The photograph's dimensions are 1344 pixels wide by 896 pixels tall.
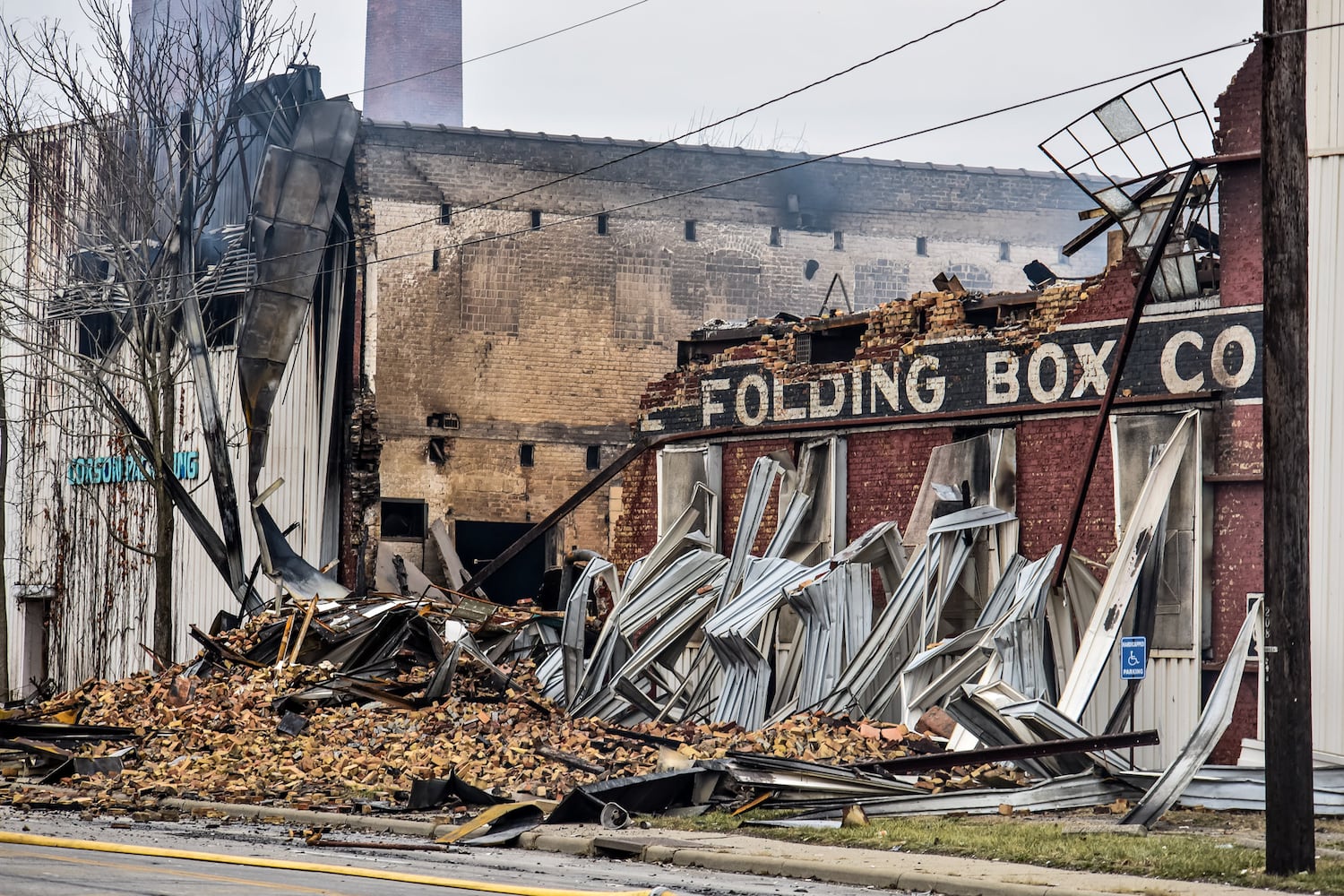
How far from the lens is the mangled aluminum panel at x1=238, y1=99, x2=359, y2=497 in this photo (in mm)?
28672

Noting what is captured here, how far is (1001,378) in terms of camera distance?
20.0 metres

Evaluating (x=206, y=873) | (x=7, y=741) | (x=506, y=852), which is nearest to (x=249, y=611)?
(x=7, y=741)

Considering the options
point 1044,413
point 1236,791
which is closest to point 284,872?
point 1236,791

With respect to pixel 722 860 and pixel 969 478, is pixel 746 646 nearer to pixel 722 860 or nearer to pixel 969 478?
pixel 969 478

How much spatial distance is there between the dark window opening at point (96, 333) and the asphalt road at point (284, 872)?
19875 millimetres

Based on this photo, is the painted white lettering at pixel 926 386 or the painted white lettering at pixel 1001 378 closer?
the painted white lettering at pixel 1001 378

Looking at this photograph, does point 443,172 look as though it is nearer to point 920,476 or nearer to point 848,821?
point 920,476

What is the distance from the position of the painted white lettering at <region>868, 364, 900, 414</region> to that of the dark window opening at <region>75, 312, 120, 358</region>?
55.4 ft

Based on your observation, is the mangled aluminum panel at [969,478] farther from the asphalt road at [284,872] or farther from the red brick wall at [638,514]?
the asphalt road at [284,872]

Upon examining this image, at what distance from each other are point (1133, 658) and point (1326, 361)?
336cm

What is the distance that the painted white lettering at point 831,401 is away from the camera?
22.0m

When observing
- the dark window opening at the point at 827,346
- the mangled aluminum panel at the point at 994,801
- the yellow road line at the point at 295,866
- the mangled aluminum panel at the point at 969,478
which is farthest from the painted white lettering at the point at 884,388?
the yellow road line at the point at 295,866

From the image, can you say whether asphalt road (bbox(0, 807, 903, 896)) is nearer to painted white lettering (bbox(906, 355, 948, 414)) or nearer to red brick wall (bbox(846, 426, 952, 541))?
red brick wall (bbox(846, 426, 952, 541))

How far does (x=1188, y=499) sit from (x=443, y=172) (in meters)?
19.5
